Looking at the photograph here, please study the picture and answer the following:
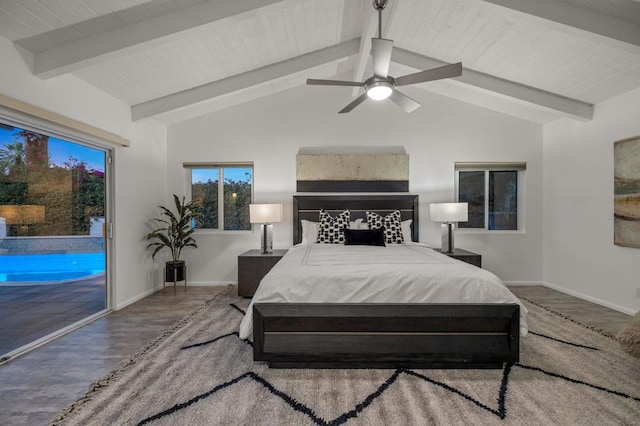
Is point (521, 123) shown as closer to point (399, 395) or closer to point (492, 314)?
point (492, 314)

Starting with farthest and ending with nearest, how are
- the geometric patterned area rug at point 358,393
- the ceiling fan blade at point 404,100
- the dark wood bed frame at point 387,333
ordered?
the ceiling fan blade at point 404,100
the dark wood bed frame at point 387,333
the geometric patterned area rug at point 358,393

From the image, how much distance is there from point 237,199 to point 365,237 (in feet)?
7.42

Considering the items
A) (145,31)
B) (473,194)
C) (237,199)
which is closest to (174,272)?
(237,199)

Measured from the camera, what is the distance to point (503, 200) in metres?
4.66

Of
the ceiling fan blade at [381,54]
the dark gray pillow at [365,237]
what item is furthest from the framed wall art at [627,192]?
the ceiling fan blade at [381,54]

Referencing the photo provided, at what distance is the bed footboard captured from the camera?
2061mm

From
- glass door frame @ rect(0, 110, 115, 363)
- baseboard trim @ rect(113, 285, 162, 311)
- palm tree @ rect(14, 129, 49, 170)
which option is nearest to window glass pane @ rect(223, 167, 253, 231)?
baseboard trim @ rect(113, 285, 162, 311)

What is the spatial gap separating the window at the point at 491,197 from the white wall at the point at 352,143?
19 cm

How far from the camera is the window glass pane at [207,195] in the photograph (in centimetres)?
469

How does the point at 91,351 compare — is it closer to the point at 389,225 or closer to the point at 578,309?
the point at 389,225

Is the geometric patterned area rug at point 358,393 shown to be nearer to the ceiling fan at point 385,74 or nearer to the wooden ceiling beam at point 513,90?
the ceiling fan at point 385,74

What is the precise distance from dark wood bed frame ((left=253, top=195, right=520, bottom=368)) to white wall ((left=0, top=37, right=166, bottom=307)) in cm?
254

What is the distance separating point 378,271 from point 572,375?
153 cm

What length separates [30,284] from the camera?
336cm
